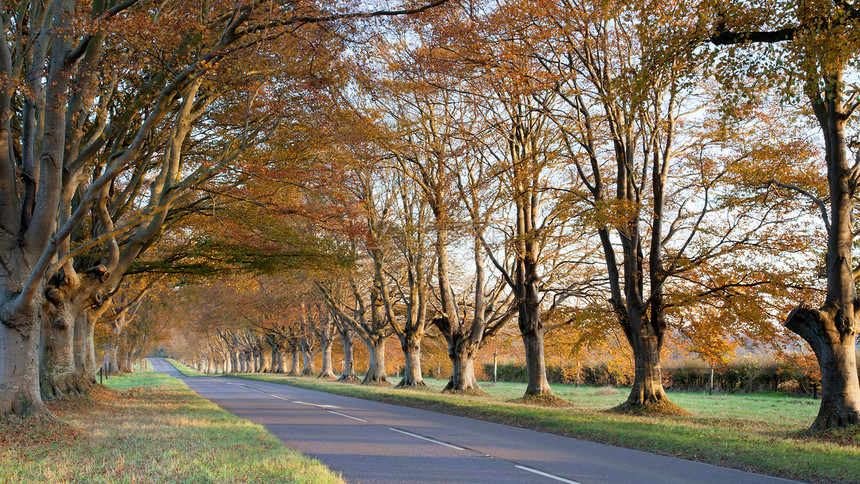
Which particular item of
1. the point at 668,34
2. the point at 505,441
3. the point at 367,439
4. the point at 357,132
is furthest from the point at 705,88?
the point at 367,439

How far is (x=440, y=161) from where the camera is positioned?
22594mm

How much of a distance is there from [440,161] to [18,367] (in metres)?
15.4

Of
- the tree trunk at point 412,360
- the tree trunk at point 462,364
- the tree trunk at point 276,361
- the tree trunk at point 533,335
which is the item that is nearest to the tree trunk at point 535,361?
the tree trunk at point 533,335

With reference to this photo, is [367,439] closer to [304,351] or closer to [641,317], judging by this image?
[641,317]

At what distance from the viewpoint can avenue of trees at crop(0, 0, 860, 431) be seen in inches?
414

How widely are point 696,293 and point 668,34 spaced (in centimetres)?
861

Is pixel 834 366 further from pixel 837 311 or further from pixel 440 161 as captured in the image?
pixel 440 161

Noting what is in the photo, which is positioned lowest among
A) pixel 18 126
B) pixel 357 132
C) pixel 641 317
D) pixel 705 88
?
pixel 641 317

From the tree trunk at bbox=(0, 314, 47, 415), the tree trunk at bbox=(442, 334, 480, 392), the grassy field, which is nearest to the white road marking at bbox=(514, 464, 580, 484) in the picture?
the grassy field

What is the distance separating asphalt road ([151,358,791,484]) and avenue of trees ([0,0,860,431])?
5.12 meters

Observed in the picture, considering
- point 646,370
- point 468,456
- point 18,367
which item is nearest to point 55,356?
point 18,367

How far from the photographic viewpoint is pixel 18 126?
14602 mm

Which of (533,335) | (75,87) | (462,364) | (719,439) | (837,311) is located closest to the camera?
(719,439)

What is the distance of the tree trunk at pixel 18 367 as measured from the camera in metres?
10.5
